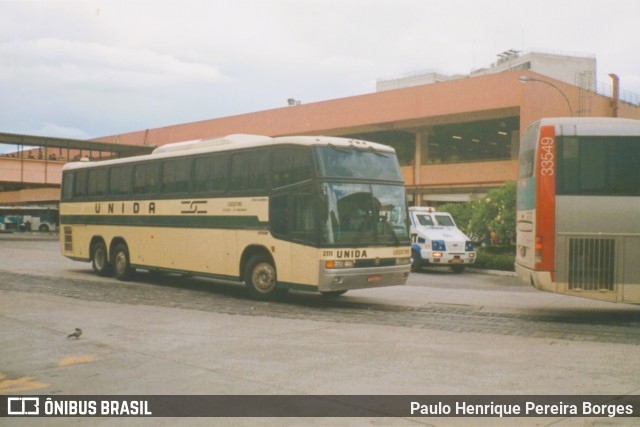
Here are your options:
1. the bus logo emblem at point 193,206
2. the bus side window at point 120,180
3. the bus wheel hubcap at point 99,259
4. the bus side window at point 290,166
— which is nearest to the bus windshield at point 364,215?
the bus side window at point 290,166

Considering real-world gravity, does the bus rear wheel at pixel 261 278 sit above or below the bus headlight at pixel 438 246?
below

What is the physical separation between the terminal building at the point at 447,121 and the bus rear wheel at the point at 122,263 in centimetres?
2080

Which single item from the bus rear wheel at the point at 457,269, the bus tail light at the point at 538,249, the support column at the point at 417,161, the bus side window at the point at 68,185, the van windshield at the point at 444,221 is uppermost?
the support column at the point at 417,161

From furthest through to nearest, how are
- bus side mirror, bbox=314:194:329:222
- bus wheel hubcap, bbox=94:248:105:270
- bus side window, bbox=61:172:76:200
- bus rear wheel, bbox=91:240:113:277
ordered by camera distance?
bus side window, bbox=61:172:76:200 < bus wheel hubcap, bbox=94:248:105:270 < bus rear wheel, bbox=91:240:113:277 < bus side mirror, bbox=314:194:329:222

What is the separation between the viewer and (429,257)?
24047mm

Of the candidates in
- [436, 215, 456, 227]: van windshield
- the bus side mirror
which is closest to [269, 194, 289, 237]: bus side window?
the bus side mirror

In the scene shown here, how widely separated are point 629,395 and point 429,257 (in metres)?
17.4

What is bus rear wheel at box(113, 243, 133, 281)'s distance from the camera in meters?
19.2

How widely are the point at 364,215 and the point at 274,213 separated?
1906 millimetres

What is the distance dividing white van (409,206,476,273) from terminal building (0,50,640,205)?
33.6 feet

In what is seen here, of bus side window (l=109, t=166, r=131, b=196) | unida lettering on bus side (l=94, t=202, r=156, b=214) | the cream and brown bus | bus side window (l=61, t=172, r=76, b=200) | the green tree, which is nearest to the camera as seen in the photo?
the cream and brown bus

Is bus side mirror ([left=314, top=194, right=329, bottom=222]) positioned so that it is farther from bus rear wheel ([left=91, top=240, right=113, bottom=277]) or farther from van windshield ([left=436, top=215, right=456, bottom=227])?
van windshield ([left=436, top=215, right=456, bottom=227])

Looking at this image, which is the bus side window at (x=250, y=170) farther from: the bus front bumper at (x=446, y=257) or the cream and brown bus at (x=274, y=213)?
the bus front bumper at (x=446, y=257)

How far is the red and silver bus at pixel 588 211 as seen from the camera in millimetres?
11602
